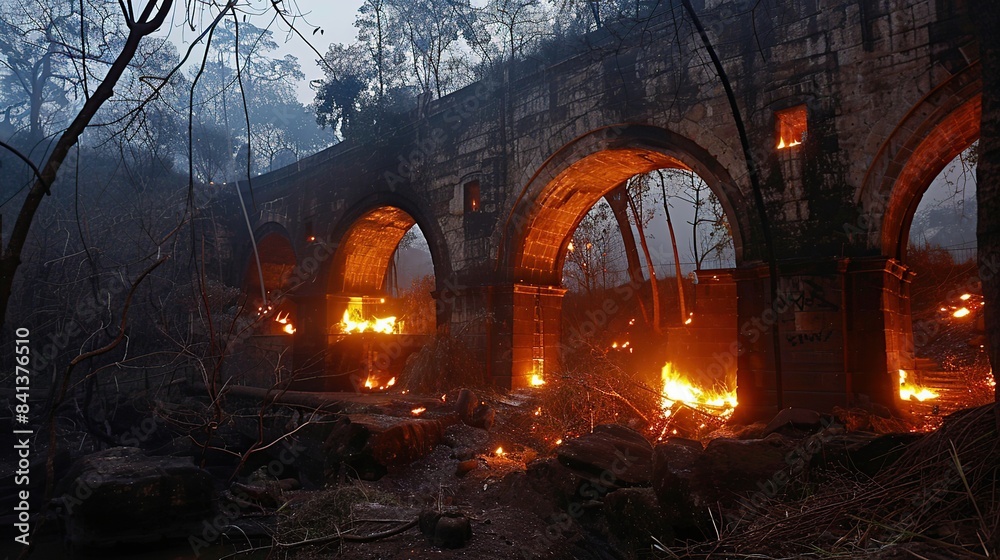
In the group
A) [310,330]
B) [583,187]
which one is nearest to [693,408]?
[583,187]

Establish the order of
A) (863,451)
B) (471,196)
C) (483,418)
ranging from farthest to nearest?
(471,196) < (483,418) < (863,451)

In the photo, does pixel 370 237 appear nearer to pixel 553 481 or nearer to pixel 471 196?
pixel 471 196

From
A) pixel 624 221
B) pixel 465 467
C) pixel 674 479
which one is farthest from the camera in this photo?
pixel 624 221

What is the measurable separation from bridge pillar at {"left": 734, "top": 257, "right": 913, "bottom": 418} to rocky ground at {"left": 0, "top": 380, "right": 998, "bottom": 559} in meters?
0.49

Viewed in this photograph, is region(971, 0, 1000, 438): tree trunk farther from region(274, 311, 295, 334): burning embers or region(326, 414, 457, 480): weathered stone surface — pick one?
region(274, 311, 295, 334): burning embers

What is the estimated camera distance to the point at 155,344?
44.5 ft

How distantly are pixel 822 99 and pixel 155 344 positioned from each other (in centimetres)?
1369

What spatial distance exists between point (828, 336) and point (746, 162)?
7.82ft

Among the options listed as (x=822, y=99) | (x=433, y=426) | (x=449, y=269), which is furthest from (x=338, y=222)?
(x=822, y=99)

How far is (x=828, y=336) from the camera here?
723 cm

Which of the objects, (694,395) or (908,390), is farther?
(694,395)

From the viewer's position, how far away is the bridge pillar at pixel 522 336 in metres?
10.7

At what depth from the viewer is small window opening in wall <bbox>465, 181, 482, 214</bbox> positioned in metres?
11.5

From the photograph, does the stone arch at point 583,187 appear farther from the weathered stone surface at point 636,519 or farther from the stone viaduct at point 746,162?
the weathered stone surface at point 636,519
